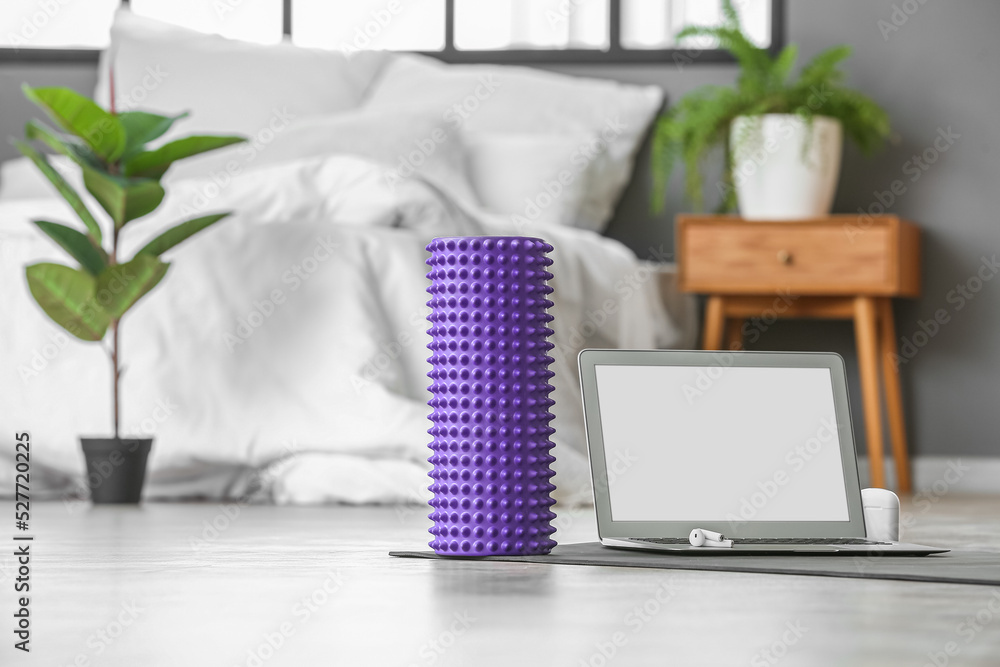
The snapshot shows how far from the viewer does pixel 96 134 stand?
2.40 metres

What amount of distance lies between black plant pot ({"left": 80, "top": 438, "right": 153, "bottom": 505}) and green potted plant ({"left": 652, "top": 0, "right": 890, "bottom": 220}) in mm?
1667

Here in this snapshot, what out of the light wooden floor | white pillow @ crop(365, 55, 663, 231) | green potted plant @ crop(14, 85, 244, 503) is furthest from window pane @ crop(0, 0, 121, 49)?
the light wooden floor

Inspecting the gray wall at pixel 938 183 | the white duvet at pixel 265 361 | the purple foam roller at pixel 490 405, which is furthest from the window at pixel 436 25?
the purple foam roller at pixel 490 405

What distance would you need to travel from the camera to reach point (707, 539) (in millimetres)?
1356

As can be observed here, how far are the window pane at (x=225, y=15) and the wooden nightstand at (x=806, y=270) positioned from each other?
1.67 metres

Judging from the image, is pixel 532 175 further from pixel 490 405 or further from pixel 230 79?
pixel 490 405

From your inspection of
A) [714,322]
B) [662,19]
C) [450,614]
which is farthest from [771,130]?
[450,614]

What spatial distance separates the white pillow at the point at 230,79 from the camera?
3.89 meters

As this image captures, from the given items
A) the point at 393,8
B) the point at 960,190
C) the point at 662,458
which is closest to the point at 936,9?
the point at 960,190

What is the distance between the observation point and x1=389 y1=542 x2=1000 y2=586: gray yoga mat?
1.16 metres

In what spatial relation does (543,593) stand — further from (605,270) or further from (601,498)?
(605,270)

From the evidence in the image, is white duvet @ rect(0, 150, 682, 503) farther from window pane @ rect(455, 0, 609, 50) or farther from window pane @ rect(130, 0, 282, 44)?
window pane @ rect(130, 0, 282, 44)

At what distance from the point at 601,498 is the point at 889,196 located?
2.57 m

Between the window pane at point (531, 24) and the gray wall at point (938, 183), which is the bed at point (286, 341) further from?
the window pane at point (531, 24)
